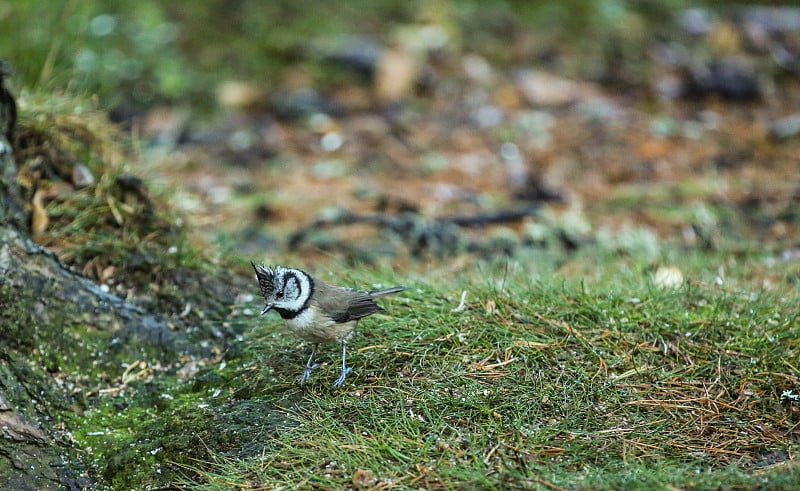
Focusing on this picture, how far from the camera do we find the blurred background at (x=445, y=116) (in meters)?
6.12

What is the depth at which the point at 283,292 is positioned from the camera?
137 inches

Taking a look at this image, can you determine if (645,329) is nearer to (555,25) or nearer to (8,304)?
(8,304)

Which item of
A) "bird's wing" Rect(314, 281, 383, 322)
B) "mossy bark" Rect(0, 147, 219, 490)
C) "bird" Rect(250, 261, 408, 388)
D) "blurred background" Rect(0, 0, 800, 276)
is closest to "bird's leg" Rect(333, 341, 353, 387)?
"bird" Rect(250, 261, 408, 388)

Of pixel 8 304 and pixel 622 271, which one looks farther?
pixel 622 271

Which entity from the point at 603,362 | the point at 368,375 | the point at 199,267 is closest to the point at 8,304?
the point at 199,267

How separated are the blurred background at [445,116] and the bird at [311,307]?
1.45 m

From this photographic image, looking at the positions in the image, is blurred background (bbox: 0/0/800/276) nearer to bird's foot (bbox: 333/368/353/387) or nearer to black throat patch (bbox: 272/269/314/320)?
black throat patch (bbox: 272/269/314/320)

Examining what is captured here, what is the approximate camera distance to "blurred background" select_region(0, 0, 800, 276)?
6.12 m

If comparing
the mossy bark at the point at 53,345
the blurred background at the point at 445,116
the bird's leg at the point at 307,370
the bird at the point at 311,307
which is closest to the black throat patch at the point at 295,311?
the bird at the point at 311,307

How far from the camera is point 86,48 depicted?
8086mm

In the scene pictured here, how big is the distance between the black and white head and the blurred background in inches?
57.0

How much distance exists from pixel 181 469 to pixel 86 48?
20.4 ft

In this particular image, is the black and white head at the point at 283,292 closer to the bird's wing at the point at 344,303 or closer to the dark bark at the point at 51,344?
the bird's wing at the point at 344,303

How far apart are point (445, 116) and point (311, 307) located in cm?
567
